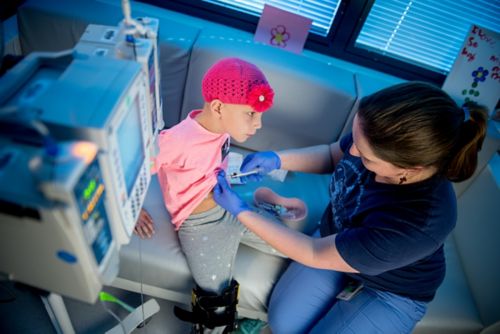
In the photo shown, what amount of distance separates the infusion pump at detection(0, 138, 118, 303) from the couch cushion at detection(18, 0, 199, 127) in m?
1.18

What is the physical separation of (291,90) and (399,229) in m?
0.97

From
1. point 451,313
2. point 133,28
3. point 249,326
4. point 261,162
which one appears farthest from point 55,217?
point 451,313

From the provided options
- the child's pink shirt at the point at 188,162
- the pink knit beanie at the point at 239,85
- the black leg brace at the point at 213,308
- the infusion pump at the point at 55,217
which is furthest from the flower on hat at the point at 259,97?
the black leg brace at the point at 213,308

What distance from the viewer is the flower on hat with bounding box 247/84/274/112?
1078 mm

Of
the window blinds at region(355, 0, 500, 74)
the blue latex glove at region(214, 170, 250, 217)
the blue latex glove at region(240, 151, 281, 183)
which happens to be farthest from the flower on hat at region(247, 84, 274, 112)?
the window blinds at region(355, 0, 500, 74)

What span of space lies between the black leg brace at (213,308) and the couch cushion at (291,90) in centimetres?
89

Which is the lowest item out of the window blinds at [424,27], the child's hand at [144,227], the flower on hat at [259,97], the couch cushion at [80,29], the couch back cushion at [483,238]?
the child's hand at [144,227]

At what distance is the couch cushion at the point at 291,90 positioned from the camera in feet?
5.58

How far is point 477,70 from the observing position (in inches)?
73.4

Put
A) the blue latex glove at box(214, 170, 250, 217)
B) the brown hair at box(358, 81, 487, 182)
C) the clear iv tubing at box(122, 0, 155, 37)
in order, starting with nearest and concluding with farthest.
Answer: the clear iv tubing at box(122, 0, 155, 37), the brown hair at box(358, 81, 487, 182), the blue latex glove at box(214, 170, 250, 217)

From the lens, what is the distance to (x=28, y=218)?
568 mm

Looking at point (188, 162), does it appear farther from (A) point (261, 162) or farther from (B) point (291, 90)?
(B) point (291, 90)

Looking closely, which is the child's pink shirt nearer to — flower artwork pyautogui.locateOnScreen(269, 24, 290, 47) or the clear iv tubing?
the clear iv tubing

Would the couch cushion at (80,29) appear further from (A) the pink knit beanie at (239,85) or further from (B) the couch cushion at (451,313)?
(B) the couch cushion at (451,313)
